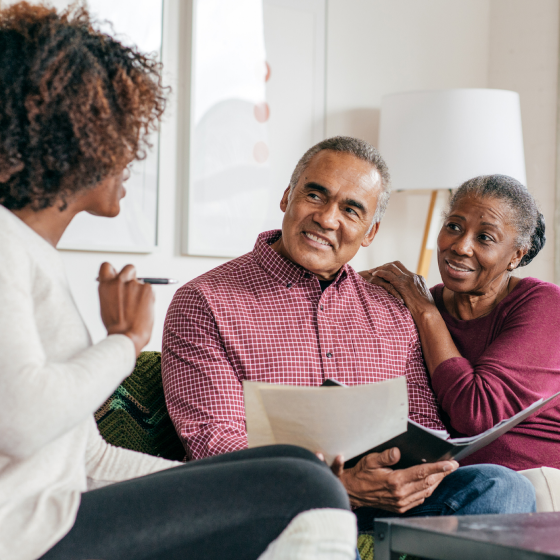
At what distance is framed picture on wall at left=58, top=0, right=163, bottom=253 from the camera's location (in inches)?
91.7

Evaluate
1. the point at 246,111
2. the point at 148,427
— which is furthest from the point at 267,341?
the point at 246,111

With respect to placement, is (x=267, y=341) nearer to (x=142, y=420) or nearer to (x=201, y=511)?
(x=142, y=420)

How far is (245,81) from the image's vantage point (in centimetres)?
267

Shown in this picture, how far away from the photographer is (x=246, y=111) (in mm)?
2682

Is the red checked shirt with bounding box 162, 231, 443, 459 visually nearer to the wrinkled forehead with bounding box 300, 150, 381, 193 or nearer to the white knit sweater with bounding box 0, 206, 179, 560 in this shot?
the wrinkled forehead with bounding box 300, 150, 381, 193

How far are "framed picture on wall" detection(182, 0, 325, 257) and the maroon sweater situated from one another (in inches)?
49.2

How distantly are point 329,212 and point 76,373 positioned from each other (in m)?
0.97

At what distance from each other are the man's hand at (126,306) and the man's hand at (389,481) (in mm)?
546

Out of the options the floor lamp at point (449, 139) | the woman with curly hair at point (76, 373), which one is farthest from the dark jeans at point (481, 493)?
the floor lamp at point (449, 139)

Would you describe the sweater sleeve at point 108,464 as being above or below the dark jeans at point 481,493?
above

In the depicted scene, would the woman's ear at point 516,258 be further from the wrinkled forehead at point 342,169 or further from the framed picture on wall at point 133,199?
the framed picture on wall at point 133,199

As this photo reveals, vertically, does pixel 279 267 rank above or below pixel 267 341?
above

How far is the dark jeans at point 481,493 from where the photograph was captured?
1.33m

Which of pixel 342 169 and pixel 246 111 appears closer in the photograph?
pixel 342 169
